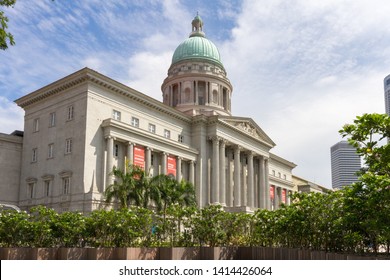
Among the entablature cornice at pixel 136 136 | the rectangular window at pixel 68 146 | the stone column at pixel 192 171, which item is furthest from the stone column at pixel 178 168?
the rectangular window at pixel 68 146

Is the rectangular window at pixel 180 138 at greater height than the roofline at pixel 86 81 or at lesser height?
lesser

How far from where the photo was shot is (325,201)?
925 inches

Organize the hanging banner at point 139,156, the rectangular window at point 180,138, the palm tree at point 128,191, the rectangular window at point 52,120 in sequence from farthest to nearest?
the rectangular window at point 180,138 < the rectangular window at point 52,120 < the hanging banner at point 139,156 < the palm tree at point 128,191

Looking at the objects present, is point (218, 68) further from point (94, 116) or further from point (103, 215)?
point (103, 215)

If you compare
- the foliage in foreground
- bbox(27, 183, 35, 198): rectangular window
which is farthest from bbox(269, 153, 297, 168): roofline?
the foliage in foreground

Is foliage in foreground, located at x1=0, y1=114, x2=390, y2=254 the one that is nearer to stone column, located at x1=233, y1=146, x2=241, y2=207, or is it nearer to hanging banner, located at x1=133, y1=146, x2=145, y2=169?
hanging banner, located at x1=133, y1=146, x2=145, y2=169

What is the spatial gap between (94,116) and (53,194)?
33.2 feet

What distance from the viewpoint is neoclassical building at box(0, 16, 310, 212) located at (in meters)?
49.4

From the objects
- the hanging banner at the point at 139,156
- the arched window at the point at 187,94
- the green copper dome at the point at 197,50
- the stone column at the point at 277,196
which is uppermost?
the green copper dome at the point at 197,50

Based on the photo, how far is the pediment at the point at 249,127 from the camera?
68.4 metres

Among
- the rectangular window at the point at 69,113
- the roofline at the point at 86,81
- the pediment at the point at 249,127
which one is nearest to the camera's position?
the roofline at the point at 86,81

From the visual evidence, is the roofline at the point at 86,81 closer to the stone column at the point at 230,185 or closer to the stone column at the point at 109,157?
the stone column at the point at 109,157

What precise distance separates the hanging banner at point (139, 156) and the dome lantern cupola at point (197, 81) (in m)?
24.2

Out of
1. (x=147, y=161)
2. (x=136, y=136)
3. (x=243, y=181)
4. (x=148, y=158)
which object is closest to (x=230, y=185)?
(x=243, y=181)
